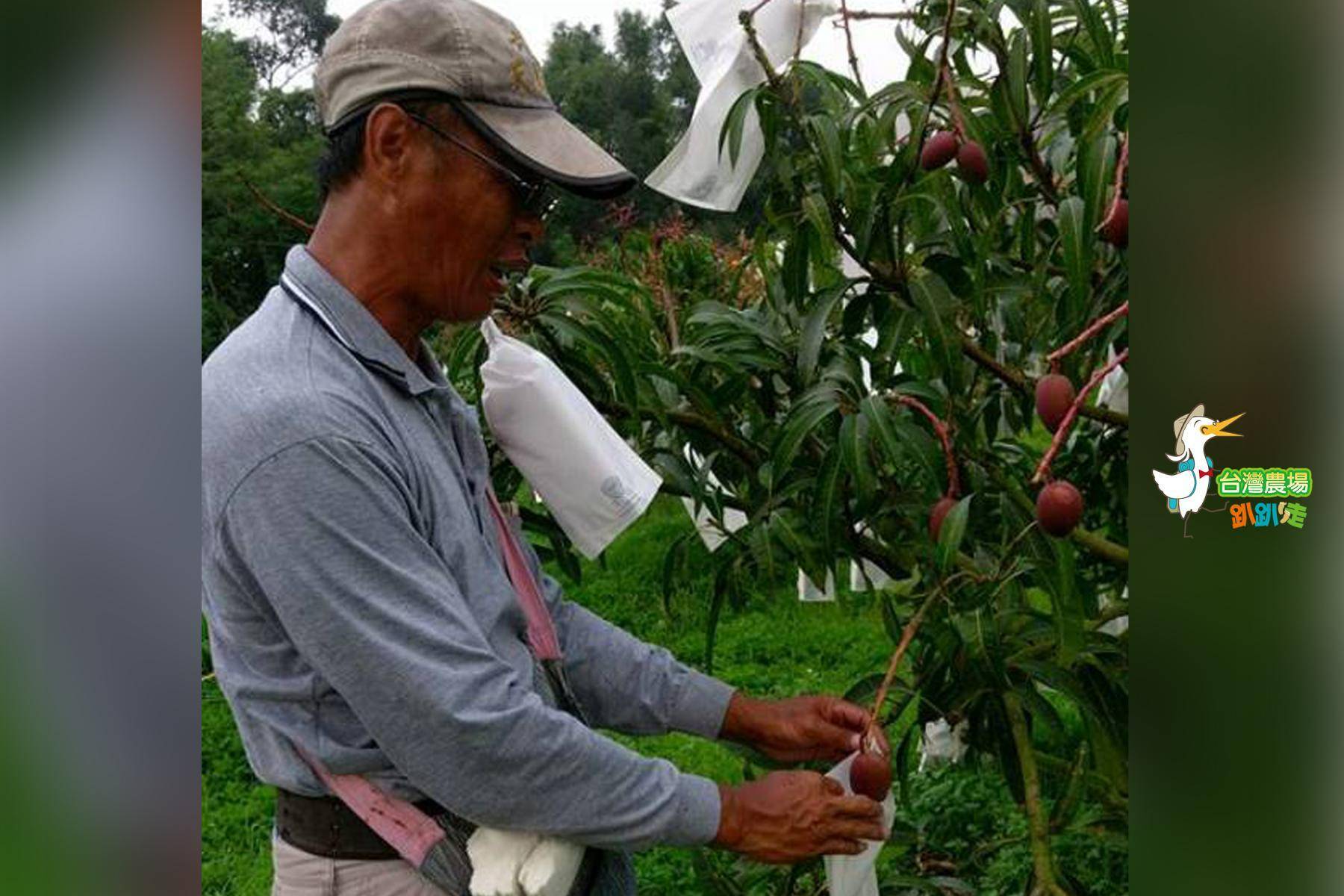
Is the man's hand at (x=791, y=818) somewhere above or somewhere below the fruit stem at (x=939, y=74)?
below

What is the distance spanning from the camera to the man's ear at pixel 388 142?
3.85ft

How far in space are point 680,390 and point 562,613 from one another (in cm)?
43

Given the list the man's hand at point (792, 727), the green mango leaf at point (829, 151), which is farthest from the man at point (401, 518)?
the green mango leaf at point (829, 151)

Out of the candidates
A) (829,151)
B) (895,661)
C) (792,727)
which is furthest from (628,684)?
(829,151)

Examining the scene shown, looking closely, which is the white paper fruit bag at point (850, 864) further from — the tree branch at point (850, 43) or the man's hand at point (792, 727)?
the tree branch at point (850, 43)

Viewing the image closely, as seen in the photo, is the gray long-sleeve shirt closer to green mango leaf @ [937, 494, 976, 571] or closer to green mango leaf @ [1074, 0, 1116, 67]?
green mango leaf @ [937, 494, 976, 571]

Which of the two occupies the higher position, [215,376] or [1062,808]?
[215,376]

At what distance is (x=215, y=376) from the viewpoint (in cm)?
113

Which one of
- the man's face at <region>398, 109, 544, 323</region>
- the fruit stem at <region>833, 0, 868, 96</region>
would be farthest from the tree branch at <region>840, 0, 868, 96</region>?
the man's face at <region>398, 109, 544, 323</region>

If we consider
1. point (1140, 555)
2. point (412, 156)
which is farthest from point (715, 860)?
point (1140, 555)

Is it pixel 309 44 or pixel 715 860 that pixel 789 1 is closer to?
pixel 715 860

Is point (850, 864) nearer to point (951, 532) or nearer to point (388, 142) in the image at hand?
point (951, 532)

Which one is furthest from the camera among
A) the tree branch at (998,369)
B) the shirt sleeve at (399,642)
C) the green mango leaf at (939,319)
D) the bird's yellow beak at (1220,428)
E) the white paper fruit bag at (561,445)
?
the tree branch at (998,369)

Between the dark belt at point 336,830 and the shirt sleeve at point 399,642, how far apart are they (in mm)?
71
